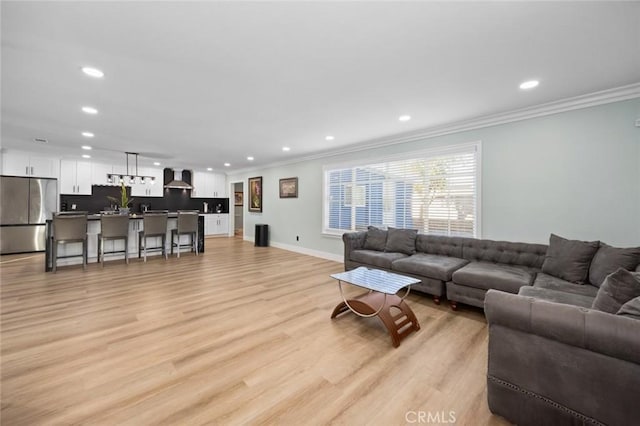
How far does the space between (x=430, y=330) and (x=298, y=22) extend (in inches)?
116

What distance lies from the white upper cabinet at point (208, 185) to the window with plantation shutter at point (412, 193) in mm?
5573

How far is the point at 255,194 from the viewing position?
8391 millimetres

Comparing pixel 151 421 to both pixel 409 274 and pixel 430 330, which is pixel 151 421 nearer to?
pixel 430 330

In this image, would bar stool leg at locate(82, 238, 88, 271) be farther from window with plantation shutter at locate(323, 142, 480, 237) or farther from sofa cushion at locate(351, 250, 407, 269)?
sofa cushion at locate(351, 250, 407, 269)

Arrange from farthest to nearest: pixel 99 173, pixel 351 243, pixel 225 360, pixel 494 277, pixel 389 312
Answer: pixel 99 173
pixel 351 243
pixel 494 277
pixel 389 312
pixel 225 360

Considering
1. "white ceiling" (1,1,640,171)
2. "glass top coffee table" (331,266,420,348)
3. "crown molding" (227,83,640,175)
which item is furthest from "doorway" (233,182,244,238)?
"glass top coffee table" (331,266,420,348)

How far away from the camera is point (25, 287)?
372 cm

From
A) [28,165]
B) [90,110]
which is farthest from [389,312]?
[28,165]

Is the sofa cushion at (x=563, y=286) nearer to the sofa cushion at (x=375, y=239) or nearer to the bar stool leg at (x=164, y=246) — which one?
the sofa cushion at (x=375, y=239)

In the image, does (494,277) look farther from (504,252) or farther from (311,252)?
(311,252)

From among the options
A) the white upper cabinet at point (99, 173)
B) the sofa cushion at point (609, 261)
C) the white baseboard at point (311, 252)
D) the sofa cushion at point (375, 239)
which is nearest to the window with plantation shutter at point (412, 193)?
the sofa cushion at point (375, 239)

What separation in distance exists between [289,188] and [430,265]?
4.58 meters

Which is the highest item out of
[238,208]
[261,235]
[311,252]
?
[238,208]

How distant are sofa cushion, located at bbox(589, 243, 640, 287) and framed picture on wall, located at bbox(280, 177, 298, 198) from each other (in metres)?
5.59
